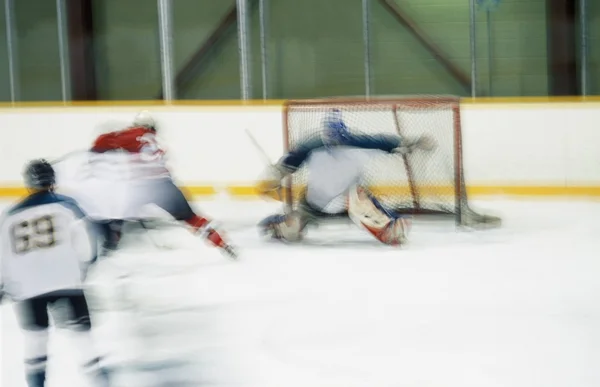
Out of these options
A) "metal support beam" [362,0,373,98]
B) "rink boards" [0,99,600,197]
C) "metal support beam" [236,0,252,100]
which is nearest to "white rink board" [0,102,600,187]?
"rink boards" [0,99,600,197]

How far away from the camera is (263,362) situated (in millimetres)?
2451

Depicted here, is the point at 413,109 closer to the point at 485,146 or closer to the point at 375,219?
the point at 485,146

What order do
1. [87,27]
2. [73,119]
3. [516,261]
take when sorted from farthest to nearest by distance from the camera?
1. [87,27]
2. [73,119]
3. [516,261]

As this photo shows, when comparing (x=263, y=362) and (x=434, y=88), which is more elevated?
(x=434, y=88)

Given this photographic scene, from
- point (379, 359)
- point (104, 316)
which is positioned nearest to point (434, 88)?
point (379, 359)

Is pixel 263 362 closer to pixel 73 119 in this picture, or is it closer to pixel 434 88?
pixel 73 119

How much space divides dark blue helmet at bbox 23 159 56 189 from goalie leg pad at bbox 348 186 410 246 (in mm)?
2157

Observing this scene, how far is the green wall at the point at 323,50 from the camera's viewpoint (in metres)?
6.59

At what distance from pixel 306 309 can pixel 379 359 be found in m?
0.52

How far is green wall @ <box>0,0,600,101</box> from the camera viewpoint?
21.6 feet

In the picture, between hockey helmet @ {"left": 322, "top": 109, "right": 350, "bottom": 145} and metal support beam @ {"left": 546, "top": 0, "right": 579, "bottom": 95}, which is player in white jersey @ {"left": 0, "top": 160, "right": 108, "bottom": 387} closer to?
hockey helmet @ {"left": 322, "top": 109, "right": 350, "bottom": 145}

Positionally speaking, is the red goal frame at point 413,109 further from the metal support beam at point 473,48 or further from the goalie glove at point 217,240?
the metal support beam at point 473,48

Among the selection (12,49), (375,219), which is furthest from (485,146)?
(12,49)

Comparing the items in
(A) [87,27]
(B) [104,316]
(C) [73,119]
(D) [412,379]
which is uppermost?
(A) [87,27]
